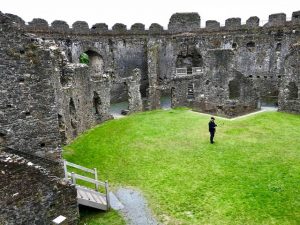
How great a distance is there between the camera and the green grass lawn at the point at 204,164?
12859mm

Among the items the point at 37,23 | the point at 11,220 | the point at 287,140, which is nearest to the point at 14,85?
the point at 11,220

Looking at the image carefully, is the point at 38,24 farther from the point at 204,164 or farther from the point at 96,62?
the point at 204,164

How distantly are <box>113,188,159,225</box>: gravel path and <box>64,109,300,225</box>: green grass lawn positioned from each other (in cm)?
35

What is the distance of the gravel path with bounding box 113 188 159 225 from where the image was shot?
491 inches

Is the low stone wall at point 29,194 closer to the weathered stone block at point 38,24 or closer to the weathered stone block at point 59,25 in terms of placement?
the weathered stone block at point 38,24

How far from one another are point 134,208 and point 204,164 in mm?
5233

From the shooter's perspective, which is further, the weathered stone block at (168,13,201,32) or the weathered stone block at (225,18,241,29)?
the weathered stone block at (168,13,201,32)

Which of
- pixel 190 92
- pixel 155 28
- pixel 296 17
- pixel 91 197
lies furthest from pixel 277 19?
pixel 91 197

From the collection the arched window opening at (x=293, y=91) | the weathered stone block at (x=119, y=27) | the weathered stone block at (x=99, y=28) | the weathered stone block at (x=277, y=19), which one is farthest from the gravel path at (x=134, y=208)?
the weathered stone block at (x=277, y=19)

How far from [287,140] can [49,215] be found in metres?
15.0

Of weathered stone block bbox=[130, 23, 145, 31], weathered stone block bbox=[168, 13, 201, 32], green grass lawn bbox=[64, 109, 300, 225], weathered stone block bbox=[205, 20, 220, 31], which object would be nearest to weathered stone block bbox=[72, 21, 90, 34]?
weathered stone block bbox=[130, 23, 145, 31]

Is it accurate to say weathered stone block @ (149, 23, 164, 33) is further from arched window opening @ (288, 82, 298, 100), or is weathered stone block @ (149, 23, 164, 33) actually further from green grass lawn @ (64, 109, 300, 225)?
arched window opening @ (288, 82, 298, 100)

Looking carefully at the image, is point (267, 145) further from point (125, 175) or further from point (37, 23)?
point (37, 23)

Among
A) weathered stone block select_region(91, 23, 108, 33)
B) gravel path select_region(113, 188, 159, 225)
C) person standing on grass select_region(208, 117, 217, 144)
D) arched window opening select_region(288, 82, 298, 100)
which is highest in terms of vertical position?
weathered stone block select_region(91, 23, 108, 33)
